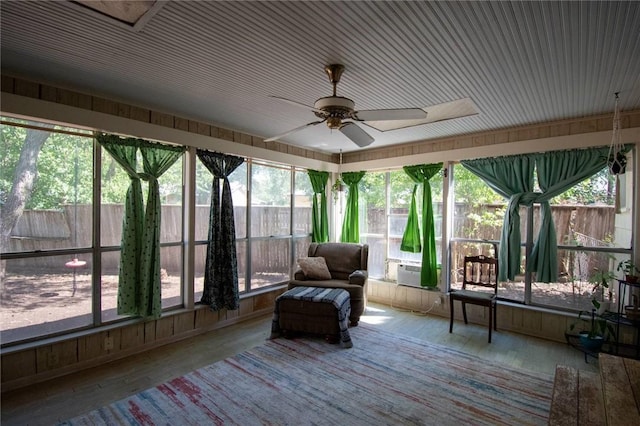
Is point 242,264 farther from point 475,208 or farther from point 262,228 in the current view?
point 475,208

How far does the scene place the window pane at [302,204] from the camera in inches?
204

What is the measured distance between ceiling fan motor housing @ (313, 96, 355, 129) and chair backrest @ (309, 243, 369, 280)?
265 centimetres

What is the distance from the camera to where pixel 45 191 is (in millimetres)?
2781

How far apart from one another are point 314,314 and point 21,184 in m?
2.94

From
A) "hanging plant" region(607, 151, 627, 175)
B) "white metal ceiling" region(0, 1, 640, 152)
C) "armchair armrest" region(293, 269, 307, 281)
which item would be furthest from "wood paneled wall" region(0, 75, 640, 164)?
"armchair armrest" region(293, 269, 307, 281)

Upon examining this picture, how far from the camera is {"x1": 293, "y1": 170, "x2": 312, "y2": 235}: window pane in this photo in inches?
204

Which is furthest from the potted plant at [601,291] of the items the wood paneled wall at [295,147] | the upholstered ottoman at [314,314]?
the upholstered ottoman at [314,314]

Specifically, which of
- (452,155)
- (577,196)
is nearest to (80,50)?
(452,155)

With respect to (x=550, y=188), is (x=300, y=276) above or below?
below

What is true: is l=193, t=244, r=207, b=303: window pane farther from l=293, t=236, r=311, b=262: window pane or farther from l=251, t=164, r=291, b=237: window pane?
l=293, t=236, r=311, b=262: window pane

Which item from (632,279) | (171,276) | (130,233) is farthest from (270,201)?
(632,279)

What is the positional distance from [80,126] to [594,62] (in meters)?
4.12

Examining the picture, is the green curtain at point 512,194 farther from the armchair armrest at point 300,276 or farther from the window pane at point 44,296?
the window pane at point 44,296

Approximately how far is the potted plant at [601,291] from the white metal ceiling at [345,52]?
171cm
